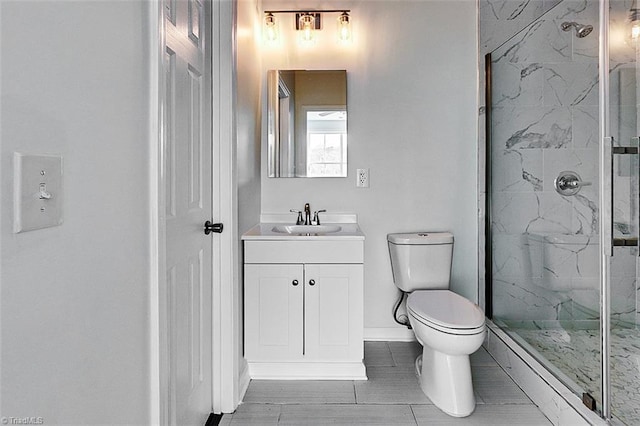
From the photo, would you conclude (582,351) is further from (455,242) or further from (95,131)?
(95,131)

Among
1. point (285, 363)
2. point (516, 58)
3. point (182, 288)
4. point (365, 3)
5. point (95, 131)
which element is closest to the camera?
point (95, 131)

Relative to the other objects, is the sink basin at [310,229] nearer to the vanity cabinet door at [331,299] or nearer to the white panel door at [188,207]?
the vanity cabinet door at [331,299]

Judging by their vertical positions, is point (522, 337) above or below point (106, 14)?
below

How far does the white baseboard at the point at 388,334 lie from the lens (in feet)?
9.80

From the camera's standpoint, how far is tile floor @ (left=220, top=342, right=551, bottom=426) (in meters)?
2.00

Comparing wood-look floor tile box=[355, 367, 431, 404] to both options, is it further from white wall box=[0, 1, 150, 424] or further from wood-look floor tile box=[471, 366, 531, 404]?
white wall box=[0, 1, 150, 424]

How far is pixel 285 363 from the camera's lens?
2.40m

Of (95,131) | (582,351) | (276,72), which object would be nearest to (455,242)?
(582,351)

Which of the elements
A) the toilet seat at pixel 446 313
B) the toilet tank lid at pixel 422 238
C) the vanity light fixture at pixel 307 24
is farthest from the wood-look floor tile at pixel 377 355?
the vanity light fixture at pixel 307 24

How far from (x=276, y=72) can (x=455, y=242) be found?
1.68m

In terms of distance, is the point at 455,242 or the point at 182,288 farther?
the point at 455,242

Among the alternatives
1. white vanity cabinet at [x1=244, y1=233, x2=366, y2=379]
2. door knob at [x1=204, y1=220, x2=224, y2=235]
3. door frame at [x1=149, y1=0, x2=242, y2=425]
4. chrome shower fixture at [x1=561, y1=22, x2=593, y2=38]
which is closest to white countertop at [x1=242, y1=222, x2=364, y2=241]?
white vanity cabinet at [x1=244, y1=233, x2=366, y2=379]

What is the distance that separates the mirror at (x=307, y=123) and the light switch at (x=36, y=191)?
225cm

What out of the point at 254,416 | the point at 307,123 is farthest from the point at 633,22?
the point at 254,416
